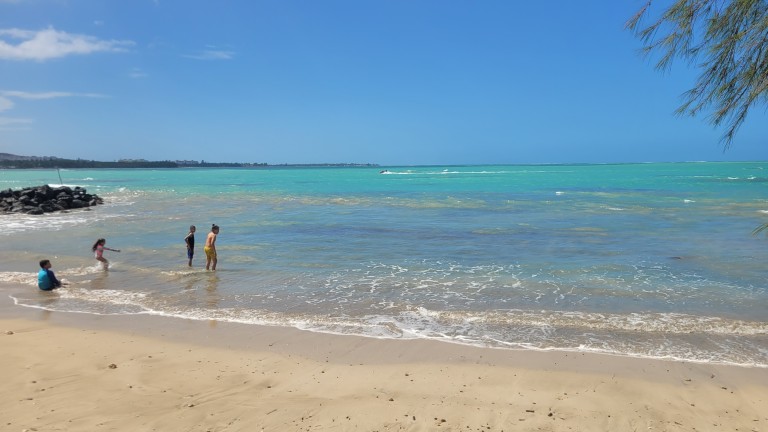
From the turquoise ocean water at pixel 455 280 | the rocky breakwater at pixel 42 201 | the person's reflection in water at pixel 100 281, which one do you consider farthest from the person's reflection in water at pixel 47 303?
the rocky breakwater at pixel 42 201

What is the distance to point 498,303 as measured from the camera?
373 inches

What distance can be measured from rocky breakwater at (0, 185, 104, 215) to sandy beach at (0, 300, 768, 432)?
26.2 metres

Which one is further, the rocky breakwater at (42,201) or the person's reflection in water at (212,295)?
the rocky breakwater at (42,201)

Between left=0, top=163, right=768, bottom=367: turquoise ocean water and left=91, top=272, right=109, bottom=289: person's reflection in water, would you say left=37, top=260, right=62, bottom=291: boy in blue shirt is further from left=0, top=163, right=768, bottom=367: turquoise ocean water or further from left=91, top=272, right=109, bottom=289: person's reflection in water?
left=91, top=272, right=109, bottom=289: person's reflection in water

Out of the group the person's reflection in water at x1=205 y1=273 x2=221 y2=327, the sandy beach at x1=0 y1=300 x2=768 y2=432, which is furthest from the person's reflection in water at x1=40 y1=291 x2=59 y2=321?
the person's reflection in water at x1=205 y1=273 x2=221 y2=327

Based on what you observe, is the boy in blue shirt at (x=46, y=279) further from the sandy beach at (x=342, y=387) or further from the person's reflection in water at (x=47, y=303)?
the sandy beach at (x=342, y=387)

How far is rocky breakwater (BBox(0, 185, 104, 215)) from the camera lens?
95.1ft

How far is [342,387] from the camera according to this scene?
18.8 ft

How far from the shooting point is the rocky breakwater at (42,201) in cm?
2898

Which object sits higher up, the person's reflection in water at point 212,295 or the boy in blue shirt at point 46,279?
the boy in blue shirt at point 46,279

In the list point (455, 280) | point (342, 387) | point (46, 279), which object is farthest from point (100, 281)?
point (342, 387)

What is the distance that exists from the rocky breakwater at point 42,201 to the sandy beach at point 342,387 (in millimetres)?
26198

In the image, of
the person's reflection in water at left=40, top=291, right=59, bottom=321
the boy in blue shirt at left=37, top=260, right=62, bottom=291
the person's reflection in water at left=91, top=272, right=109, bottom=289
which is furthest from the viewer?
the person's reflection in water at left=91, top=272, right=109, bottom=289

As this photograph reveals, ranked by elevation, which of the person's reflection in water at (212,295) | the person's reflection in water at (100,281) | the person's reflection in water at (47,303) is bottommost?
the person's reflection in water at (100,281)
